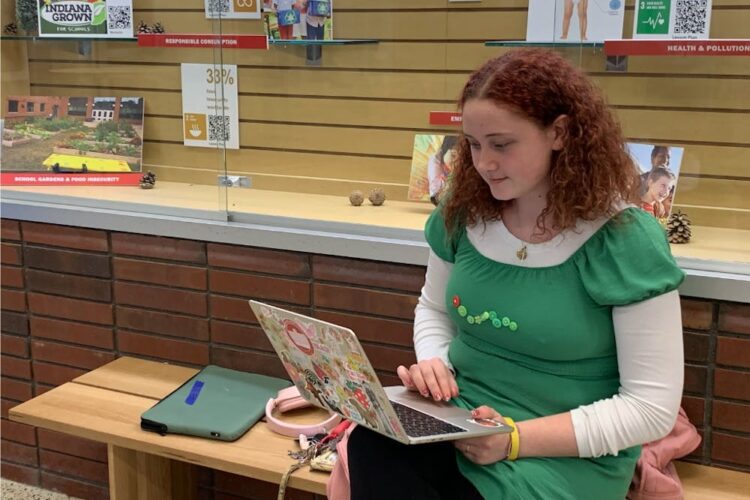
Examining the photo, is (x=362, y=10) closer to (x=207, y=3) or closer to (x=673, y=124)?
(x=207, y=3)

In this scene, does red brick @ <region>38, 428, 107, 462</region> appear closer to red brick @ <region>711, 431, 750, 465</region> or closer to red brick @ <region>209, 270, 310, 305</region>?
red brick @ <region>209, 270, 310, 305</region>

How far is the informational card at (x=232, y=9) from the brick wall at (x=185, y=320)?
0.72 meters

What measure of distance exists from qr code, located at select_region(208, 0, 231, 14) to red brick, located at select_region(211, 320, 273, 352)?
0.97 m

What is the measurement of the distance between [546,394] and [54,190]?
1941 mm

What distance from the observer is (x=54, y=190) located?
115 inches

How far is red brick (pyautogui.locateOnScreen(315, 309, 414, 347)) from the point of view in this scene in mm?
2357

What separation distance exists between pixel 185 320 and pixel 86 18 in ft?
3.92

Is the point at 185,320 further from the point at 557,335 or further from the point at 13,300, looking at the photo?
the point at 557,335

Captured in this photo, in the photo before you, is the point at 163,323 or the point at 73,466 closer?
the point at 163,323

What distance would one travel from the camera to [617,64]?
2199mm

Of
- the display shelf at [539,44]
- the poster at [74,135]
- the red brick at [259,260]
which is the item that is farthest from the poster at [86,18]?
A: the display shelf at [539,44]

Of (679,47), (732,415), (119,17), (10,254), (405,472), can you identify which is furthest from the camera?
(119,17)

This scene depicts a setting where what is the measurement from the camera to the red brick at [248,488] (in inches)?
104

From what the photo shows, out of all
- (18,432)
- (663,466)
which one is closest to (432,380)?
(663,466)
